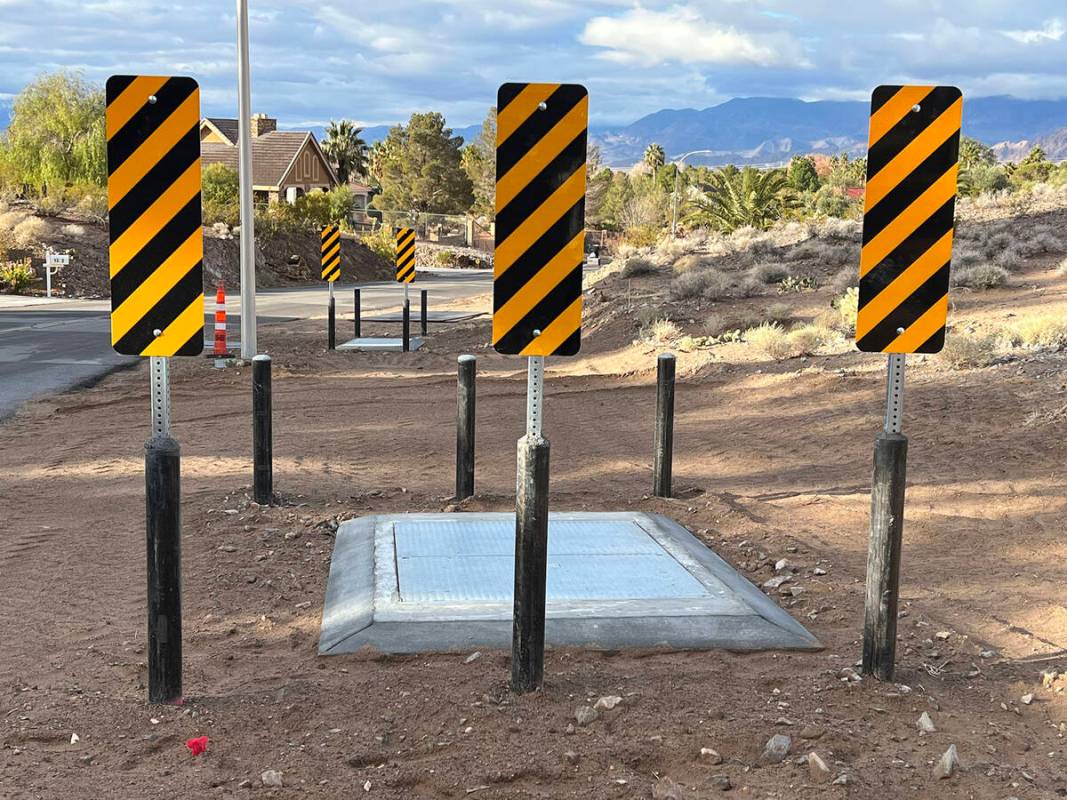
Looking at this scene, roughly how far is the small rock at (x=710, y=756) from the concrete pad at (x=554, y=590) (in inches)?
42.2

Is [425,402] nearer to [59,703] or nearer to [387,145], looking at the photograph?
[59,703]

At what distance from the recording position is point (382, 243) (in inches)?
2328

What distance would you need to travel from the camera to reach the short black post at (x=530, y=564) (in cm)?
439

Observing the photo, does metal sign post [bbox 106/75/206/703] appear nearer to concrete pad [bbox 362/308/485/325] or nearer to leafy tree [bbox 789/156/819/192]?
concrete pad [bbox 362/308/485/325]

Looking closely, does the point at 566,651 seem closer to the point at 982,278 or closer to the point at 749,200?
the point at 982,278

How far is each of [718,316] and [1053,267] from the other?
286 inches

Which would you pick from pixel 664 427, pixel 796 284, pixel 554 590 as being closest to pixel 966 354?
pixel 664 427

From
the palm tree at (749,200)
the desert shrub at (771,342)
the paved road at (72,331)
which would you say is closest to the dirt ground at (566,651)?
the desert shrub at (771,342)

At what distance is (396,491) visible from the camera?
8.54 metres

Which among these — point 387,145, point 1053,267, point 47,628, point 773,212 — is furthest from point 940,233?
point 387,145

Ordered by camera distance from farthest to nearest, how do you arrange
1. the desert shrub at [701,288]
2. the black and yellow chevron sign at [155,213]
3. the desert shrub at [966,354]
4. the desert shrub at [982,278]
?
the desert shrub at [701,288]
the desert shrub at [982,278]
the desert shrub at [966,354]
the black and yellow chevron sign at [155,213]

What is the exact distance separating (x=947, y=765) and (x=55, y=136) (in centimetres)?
4885

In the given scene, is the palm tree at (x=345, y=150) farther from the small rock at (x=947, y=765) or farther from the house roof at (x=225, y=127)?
the small rock at (x=947, y=765)

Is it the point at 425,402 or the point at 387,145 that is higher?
the point at 387,145
